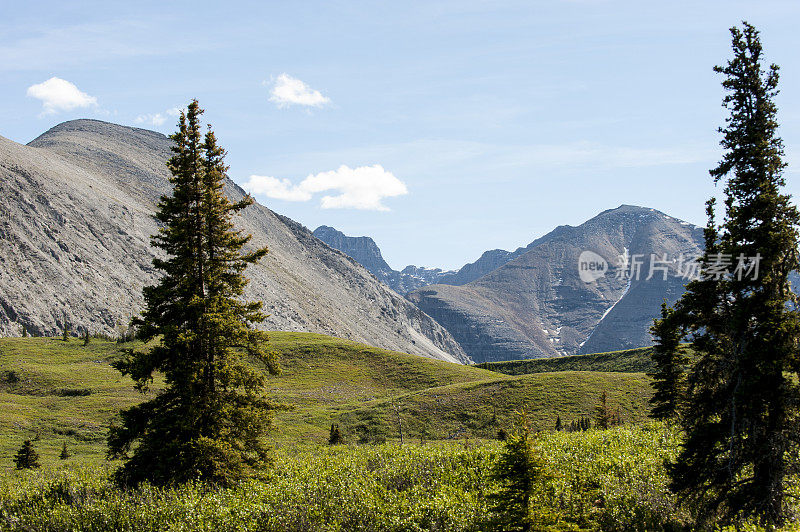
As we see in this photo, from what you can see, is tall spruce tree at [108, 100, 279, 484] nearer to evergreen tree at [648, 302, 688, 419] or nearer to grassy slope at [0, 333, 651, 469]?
grassy slope at [0, 333, 651, 469]

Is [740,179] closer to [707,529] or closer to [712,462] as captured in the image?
[712,462]

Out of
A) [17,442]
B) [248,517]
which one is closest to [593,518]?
[248,517]

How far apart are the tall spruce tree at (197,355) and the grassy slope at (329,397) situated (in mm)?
27544

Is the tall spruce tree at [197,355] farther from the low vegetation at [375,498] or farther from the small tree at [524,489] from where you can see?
the small tree at [524,489]

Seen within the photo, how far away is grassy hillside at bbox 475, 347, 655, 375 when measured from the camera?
105875 millimetres

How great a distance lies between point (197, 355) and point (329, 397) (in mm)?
58539

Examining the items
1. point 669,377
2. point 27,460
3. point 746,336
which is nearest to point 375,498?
point 746,336

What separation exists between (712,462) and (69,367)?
301 feet

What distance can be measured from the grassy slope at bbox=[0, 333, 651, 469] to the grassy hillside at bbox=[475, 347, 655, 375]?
28.8m

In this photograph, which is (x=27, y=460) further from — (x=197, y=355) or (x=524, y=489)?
(x=524, y=489)

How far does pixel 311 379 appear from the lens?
8944 centimetres

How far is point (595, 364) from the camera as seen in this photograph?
114 meters

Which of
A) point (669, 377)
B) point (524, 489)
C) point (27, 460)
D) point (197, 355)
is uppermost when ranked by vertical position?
point (197, 355)

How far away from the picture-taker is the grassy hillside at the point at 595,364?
106 metres
